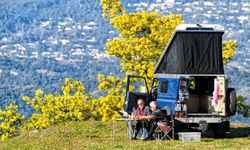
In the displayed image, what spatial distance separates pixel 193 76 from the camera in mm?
28156

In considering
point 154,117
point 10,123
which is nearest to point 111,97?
point 154,117

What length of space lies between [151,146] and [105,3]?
111 ft

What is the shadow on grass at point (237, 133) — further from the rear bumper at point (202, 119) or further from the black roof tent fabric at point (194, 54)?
the black roof tent fabric at point (194, 54)

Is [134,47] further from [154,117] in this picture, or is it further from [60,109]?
[154,117]

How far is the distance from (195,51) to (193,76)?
93cm

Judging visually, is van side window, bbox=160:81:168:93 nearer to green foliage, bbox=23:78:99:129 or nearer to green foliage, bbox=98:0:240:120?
green foliage, bbox=98:0:240:120

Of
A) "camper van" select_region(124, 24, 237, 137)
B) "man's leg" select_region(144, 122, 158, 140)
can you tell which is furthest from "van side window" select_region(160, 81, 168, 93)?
"man's leg" select_region(144, 122, 158, 140)

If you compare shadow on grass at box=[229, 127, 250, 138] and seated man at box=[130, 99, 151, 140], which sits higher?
seated man at box=[130, 99, 151, 140]

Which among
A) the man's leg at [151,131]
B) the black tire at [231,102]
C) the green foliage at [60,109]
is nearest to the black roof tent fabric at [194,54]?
the black tire at [231,102]

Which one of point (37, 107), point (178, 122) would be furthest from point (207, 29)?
point (37, 107)

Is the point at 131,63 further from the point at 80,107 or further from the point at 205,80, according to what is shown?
the point at 205,80

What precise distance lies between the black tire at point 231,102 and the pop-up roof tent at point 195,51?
39.4 inches

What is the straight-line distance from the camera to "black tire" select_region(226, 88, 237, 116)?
90.3ft

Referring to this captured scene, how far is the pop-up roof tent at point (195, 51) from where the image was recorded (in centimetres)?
2781
